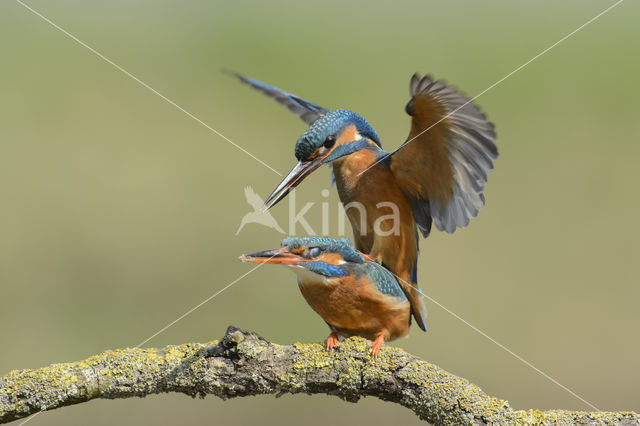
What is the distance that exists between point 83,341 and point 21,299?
0.81m

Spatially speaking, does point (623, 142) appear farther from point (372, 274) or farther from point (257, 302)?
point (372, 274)

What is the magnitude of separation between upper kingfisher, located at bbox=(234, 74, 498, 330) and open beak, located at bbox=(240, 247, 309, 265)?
378mm

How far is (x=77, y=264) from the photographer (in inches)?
313

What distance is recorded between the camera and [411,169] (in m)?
3.87

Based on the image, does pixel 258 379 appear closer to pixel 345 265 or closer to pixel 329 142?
pixel 345 265

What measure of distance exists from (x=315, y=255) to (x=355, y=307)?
31cm

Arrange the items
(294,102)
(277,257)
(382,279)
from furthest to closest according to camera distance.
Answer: (294,102) → (382,279) → (277,257)

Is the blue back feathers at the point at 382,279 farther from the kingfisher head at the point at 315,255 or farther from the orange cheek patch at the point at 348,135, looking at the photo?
the orange cheek patch at the point at 348,135

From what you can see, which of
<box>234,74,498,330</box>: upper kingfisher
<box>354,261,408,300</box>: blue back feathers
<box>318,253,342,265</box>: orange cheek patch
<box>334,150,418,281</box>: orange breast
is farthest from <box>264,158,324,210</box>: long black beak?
<box>354,261,408,300</box>: blue back feathers

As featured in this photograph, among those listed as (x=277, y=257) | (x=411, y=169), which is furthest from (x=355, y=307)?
(x=411, y=169)

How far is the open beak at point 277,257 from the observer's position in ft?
10.4

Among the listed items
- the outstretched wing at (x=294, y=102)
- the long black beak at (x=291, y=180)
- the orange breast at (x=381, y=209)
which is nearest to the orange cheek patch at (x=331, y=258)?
the long black beak at (x=291, y=180)

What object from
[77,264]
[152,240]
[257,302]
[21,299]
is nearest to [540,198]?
[257,302]

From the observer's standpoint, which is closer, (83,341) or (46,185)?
(83,341)
